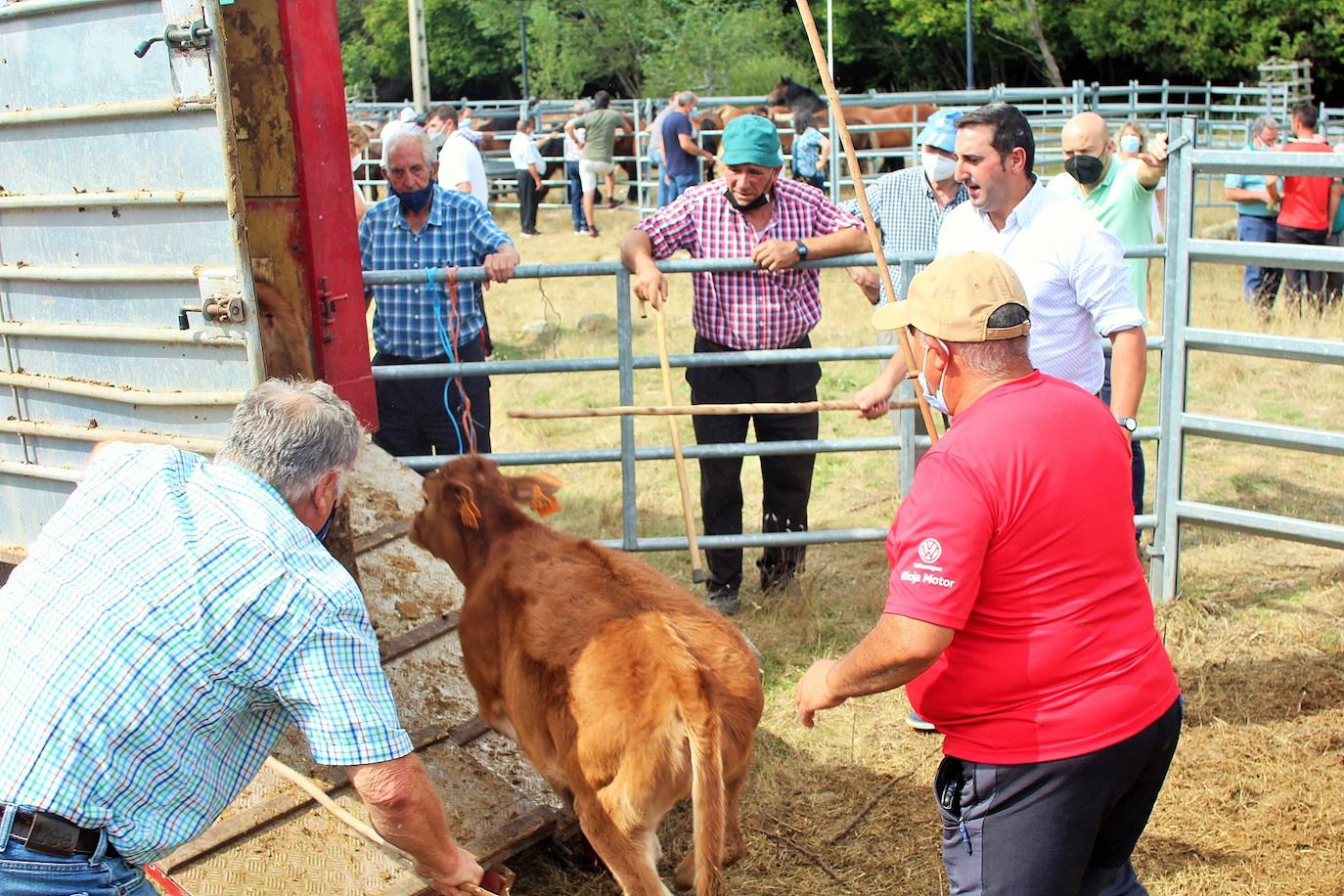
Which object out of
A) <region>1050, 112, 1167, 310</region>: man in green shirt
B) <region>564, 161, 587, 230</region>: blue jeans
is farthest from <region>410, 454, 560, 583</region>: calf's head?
<region>564, 161, 587, 230</region>: blue jeans

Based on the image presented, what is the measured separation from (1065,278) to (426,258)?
288cm

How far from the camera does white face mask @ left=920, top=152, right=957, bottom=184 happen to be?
20.1ft

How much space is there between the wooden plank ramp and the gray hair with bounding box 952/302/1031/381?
1.67m

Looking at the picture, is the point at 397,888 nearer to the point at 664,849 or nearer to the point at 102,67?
the point at 664,849

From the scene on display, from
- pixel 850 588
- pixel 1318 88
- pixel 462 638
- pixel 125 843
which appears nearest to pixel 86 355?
pixel 462 638

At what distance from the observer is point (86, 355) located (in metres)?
4.32

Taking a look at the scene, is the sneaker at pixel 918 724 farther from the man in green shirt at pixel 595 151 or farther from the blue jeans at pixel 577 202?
the blue jeans at pixel 577 202

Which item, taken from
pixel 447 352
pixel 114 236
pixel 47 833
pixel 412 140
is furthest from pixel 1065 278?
pixel 47 833

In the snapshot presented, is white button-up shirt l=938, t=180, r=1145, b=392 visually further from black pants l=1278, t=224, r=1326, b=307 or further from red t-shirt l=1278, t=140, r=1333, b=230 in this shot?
red t-shirt l=1278, t=140, r=1333, b=230

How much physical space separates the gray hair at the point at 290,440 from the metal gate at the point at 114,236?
1.40 meters

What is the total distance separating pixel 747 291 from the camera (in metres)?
5.65

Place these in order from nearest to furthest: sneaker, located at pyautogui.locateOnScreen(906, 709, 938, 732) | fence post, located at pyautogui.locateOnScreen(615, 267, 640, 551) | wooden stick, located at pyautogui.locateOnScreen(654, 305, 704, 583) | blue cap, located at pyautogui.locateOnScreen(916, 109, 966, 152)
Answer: sneaker, located at pyautogui.locateOnScreen(906, 709, 938, 732) < wooden stick, located at pyautogui.locateOnScreen(654, 305, 704, 583) < fence post, located at pyautogui.locateOnScreen(615, 267, 640, 551) < blue cap, located at pyautogui.locateOnScreen(916, 109, 966, 152)

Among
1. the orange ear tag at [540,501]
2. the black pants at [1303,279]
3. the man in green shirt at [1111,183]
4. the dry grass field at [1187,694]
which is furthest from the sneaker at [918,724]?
the black pants at [1303,279]

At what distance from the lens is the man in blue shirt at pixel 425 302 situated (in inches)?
222
